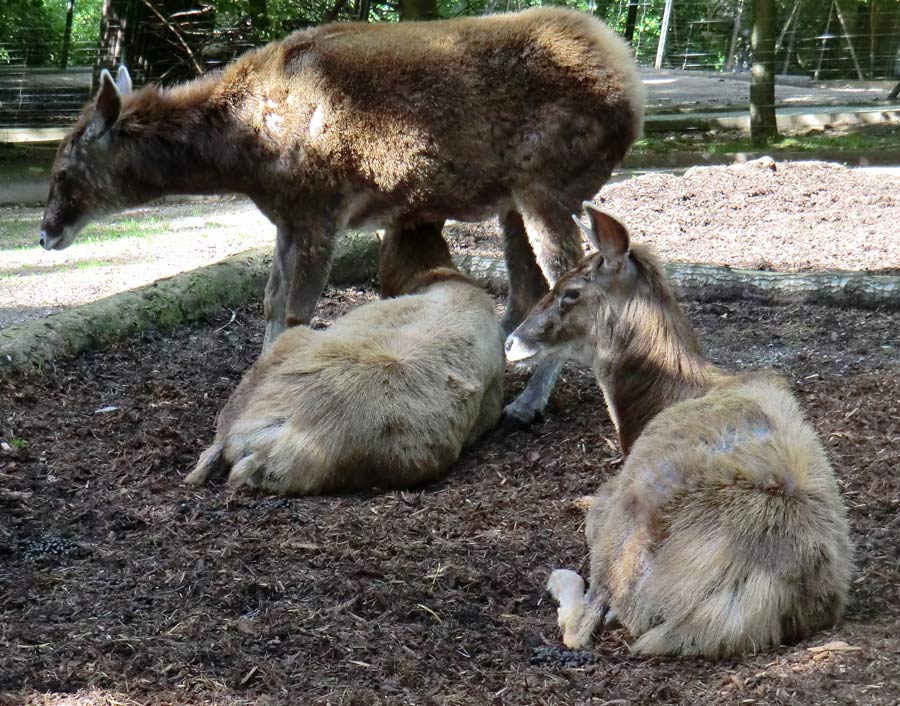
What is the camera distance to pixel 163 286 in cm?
869

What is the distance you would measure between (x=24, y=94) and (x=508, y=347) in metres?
13.7

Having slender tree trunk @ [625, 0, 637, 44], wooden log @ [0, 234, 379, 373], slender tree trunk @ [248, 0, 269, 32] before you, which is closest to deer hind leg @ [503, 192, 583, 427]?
wooden log @ [0, 234, 379, 373]

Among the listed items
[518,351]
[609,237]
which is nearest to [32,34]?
[518,351]

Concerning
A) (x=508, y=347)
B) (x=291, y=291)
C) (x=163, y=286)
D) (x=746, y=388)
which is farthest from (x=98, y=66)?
(x=746, y=388)

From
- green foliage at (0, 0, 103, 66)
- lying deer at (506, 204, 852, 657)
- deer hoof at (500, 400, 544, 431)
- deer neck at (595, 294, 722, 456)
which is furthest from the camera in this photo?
green foliage at (0, 0, 103, 66)

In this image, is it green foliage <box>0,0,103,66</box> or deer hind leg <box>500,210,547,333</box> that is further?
green foliage <box>0,0,103,66</box>

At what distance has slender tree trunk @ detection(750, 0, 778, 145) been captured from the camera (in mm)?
16391

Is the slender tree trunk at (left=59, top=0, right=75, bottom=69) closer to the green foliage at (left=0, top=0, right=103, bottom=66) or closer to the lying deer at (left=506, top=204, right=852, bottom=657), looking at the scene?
the green foliage at (left=0, top=0, right=103, bottom=66)

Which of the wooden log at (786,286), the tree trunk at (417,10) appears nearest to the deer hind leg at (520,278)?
the wooden log at (786,286)

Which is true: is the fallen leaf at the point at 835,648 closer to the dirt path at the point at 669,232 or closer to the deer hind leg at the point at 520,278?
the deer hind leg at the point at 520,278

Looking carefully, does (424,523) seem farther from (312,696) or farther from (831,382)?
(831,382)

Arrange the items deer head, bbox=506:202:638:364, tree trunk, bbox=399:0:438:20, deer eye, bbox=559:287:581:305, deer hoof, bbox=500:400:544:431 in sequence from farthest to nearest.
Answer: tree trunk, bbox=399:0:438:20, deer hoof, bbox=500:400:544:431, deer eye, bbox=559:287:581:305, deer head, bbox=506:202:638:364

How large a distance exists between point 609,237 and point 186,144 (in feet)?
11.2

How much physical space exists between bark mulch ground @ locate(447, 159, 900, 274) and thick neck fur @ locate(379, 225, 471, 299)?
145 inches
